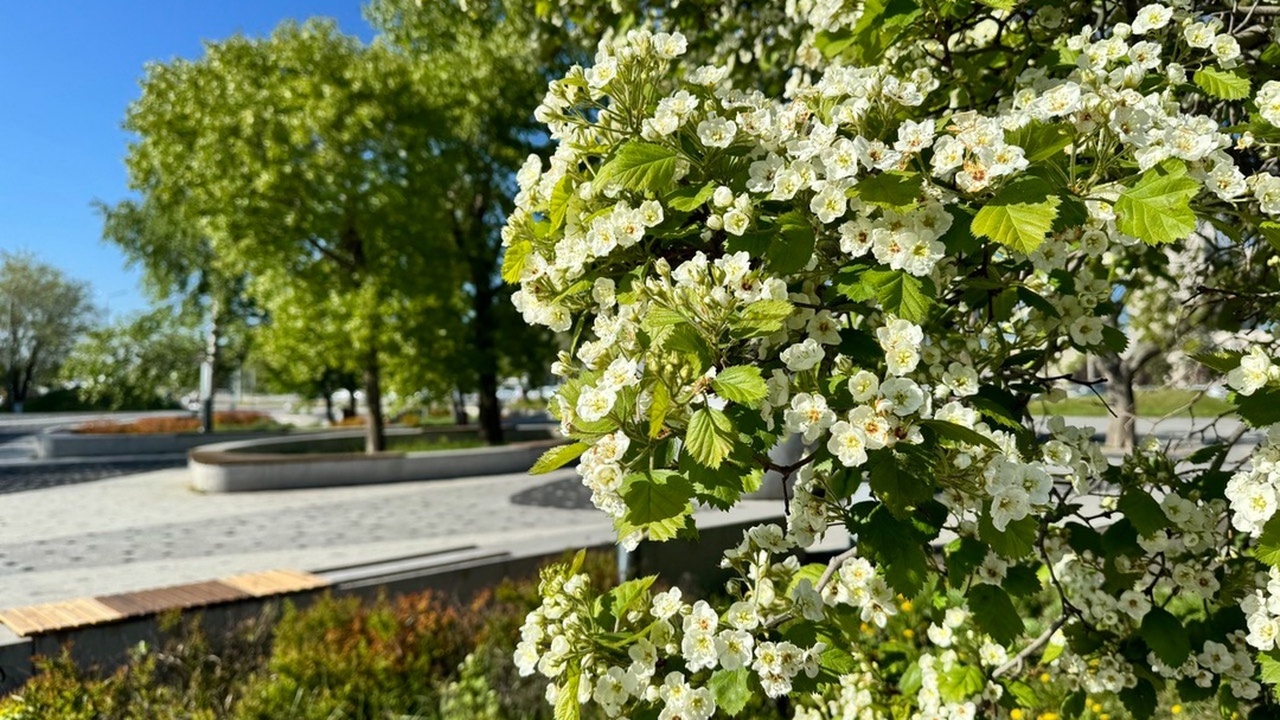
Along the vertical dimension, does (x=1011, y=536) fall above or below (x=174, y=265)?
below

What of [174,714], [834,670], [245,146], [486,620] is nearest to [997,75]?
[834,670]

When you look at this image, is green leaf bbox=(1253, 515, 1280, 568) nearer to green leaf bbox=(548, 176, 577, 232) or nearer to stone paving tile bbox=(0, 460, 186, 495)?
green leaf bbox=(548, 176, 577, 232)

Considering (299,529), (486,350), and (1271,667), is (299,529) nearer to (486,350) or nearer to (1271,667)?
(486,350)

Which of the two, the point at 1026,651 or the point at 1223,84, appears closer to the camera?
the point at 1223,84

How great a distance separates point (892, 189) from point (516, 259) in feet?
2.69

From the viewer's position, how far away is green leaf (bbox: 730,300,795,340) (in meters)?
1.45

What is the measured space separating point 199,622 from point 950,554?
403 centimetres

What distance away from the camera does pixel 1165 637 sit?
2.07m

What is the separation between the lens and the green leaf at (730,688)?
166 centimetres

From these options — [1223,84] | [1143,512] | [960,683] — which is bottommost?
[960,683]

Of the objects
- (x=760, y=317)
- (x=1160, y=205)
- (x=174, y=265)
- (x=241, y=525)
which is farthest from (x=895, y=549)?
(x=174, y=265)

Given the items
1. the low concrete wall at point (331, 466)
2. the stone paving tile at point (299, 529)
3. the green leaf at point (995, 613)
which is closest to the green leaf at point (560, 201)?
the green leaf at point (995, 613)

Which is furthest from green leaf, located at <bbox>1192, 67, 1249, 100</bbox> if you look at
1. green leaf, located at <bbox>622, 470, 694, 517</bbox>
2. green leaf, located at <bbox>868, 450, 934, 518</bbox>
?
green leaf, located at <bbox>622, 470, 694, 517</bbox>

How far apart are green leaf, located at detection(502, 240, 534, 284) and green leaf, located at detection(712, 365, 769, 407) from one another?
2.02 feet
